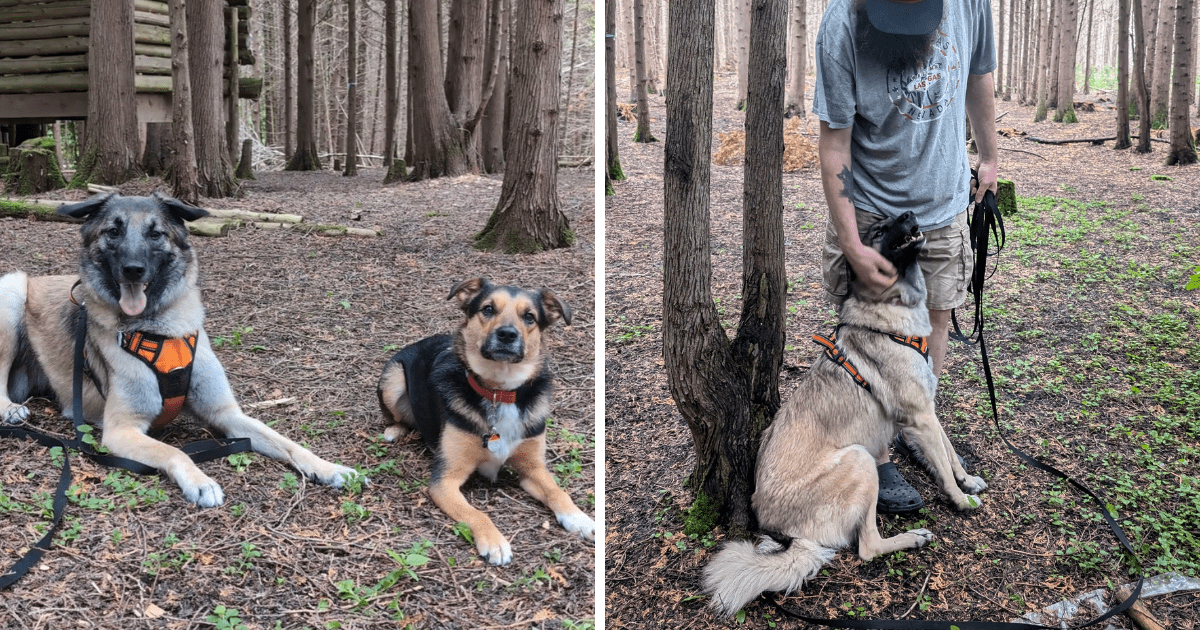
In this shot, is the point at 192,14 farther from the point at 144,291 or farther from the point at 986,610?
the point at 986,610

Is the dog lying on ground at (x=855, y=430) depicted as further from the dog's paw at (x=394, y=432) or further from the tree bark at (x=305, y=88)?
the tree bark at (x=305, y=88)

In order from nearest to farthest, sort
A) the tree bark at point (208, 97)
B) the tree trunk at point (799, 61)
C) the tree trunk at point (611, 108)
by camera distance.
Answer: the tree bark at point (208, 97) → the tree trunk at point (611, 108) → the tree trunk at point (799, 61)

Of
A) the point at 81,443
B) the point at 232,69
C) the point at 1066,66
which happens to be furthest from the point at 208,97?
the point at 1066,66

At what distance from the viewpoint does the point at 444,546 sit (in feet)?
10.2

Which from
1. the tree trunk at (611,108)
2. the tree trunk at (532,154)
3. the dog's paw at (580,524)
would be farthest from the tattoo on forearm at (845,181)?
the tree trunk at (611,108)

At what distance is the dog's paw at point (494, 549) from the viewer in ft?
10.1

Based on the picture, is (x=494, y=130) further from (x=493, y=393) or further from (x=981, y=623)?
(x=981, y=623)

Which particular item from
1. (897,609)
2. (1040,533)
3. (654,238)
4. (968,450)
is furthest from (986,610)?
(654,238)

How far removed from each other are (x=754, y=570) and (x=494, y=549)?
1077mm

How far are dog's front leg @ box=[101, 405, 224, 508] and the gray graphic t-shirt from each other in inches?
120

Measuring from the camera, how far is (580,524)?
11.0 ft

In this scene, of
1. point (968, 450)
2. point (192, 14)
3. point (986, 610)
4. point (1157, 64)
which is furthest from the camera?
point (1157, 64)

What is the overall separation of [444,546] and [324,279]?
3.29 metres

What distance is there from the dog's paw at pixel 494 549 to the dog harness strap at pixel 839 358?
1.69m
